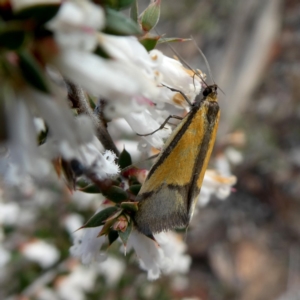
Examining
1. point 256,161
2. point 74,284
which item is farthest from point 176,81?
point 256,161

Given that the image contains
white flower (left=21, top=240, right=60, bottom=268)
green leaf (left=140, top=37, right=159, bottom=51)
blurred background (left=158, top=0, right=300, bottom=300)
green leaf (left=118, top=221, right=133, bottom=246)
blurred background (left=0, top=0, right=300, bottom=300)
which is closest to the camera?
green leaf (left=140, top=37, right=159, bottom=51)

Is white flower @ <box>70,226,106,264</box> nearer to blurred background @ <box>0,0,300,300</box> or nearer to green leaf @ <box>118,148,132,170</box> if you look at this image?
green leaf @ <box>118,148,132,170</box>

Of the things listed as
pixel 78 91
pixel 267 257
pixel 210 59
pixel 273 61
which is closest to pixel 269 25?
pixel 273 61

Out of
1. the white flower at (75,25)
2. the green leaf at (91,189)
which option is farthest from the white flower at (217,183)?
the white flower at (75,25)

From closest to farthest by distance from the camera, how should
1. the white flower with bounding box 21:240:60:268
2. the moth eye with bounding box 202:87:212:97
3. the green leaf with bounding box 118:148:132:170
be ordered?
the green leaf with bounding box 118:148:132:170 → the moth eye with bounding box 202:87:212:97 → the white flower with bounding box 21:240:60:268

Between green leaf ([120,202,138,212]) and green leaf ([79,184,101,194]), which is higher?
green leaf ([120,202,138,212])

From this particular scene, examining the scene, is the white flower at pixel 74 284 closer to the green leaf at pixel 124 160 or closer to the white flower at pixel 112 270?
the white flower at pixel 112 270

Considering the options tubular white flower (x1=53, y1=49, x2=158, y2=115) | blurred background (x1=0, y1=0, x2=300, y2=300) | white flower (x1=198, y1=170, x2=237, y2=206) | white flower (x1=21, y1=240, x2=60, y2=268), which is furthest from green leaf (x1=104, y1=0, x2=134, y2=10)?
blurred background (x1=0, y1=0, x2=300, y2=300)

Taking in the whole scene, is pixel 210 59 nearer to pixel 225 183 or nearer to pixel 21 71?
pixel 225 183
